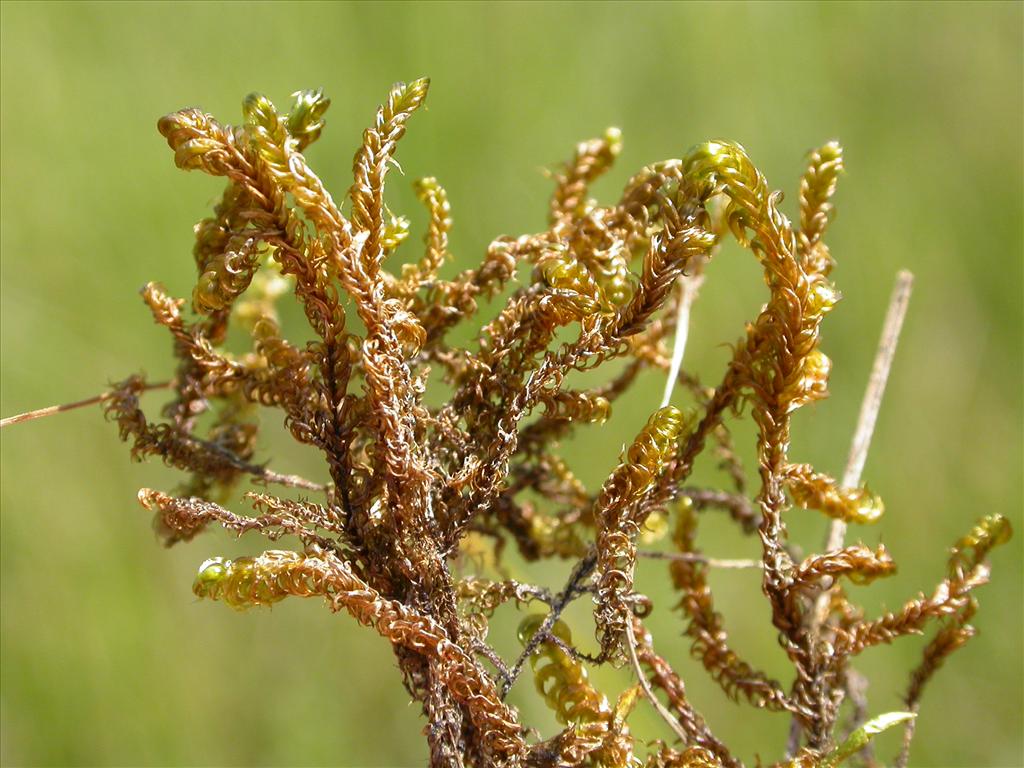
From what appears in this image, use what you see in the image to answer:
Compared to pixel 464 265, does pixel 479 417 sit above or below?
below

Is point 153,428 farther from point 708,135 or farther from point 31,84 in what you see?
point 708,135

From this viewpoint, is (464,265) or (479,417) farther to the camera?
(464,265)

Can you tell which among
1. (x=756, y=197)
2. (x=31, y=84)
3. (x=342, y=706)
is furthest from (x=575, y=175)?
(x=31, y=84)

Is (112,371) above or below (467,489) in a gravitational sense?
above

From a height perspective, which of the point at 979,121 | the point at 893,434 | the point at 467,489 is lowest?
the point at 467,489

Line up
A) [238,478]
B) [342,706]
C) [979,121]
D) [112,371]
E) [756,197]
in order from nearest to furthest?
[756,197], [238,478], [342,706], [112,371], [979,121]
